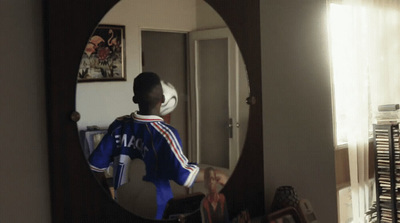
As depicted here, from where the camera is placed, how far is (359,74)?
337cm

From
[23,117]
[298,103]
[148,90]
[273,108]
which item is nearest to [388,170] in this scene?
[298,103]

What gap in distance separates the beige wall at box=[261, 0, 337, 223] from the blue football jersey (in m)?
0.38

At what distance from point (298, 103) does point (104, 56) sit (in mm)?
788

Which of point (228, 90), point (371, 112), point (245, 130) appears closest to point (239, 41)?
point (228, 90)

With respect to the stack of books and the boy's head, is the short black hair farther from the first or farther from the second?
the stack of books

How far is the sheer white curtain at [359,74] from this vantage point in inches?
132

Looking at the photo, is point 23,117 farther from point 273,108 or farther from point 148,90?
point 273,108

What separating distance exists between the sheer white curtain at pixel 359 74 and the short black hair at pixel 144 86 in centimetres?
245

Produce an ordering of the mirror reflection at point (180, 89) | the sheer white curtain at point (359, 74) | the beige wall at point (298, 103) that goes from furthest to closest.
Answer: the sheer white curtain at point (359, 74)
the beige wall at point (298, 103)
the mirror reflection at point (180, 89)

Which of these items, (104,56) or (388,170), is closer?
(104,56)

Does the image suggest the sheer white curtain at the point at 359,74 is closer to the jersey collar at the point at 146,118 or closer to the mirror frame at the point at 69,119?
the jersey collar at the point at 146,118

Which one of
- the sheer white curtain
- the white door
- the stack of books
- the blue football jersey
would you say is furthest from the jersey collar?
the stack of books

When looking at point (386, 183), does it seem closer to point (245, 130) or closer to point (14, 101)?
point (245, 130)

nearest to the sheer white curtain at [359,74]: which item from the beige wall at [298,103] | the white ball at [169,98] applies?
the beige wall at [298,103]
